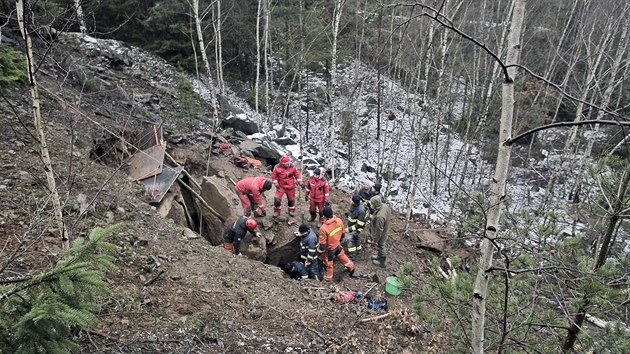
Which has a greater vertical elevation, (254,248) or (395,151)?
(254,248)

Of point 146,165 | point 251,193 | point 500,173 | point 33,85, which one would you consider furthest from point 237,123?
point 500,173

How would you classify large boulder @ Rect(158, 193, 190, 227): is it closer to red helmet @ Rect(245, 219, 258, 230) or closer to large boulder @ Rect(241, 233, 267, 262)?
large boulder @ Rect(241, 233, 267, 262)

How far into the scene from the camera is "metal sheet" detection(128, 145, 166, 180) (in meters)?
9.29

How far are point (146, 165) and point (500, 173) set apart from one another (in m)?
8.89

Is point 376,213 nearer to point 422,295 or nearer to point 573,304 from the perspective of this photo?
point 422,295

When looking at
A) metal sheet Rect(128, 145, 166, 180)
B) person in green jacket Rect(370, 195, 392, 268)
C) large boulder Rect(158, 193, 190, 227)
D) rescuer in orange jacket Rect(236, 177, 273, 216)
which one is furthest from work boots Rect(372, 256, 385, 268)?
metal sheet Rect(128, 145, 166, 180)

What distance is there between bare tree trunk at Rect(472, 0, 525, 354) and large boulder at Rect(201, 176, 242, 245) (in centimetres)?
722

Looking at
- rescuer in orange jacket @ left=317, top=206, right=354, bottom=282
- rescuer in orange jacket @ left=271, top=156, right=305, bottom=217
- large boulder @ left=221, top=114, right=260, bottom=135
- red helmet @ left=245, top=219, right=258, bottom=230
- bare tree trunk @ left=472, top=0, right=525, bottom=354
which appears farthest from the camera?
large boulder @ left=221, top=114, right=260, bottom=135

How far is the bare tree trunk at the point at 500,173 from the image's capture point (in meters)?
2.26

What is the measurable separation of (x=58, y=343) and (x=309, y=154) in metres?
15.7

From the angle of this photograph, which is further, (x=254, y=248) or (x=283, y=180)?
(x=283, y=180)

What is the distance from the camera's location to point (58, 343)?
262 centimetres

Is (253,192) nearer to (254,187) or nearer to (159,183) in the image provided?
(254,187)

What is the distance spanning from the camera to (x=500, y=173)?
97.7 inches
